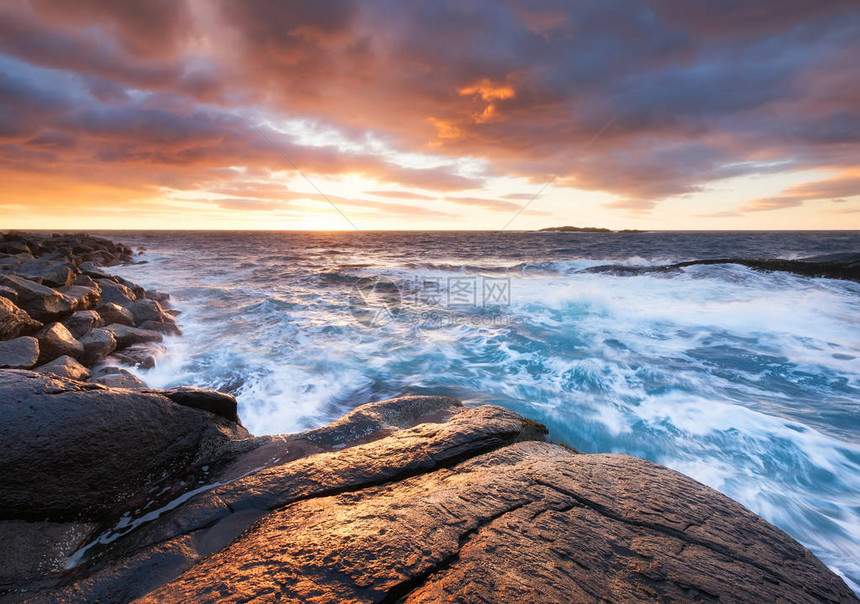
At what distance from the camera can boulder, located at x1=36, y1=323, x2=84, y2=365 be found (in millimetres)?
5750

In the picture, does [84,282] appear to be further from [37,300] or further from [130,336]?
[130,336]

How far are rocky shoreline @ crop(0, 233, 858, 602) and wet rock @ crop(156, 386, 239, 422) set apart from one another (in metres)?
0.02

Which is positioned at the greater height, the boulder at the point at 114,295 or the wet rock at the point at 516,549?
the boulder at the point at 114,295

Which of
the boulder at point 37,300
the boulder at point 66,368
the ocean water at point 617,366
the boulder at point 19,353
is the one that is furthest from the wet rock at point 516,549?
the boulder at point 37,300

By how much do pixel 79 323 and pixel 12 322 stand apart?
193cm


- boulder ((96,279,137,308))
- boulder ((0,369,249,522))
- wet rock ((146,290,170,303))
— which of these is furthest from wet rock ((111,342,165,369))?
wet rock ((146,290,170,303))

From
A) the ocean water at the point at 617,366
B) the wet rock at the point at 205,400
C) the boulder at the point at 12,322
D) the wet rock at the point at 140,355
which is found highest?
the boulder at the point at 12,322

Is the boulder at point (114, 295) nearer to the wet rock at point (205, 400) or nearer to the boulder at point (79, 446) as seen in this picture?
the wet rock at point (205, 400)

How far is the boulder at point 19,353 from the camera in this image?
15.6ft

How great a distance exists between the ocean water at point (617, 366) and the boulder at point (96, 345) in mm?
885

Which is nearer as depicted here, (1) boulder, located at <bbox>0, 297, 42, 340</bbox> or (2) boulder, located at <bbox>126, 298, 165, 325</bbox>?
(1) boulder, located at <bbox>0, 297, 42, 340</bbox>

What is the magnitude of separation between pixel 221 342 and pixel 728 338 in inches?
605

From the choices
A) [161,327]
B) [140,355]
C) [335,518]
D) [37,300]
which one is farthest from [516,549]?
[161,327]

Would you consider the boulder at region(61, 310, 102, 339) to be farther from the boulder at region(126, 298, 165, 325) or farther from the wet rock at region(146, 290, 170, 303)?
the wet rock at region(146, 290, 170, 303)
